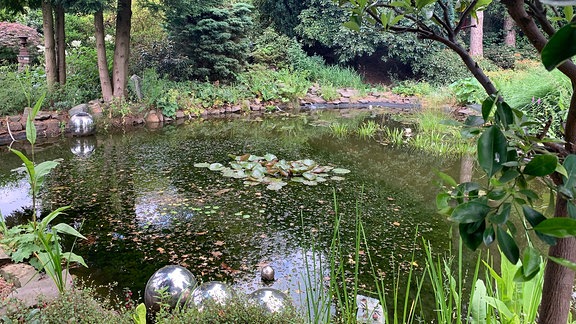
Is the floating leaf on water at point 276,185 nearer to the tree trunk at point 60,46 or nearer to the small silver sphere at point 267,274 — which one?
the small silver sphere at point 267,274

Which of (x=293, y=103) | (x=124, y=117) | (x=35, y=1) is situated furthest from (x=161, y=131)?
(x=293, y=103)

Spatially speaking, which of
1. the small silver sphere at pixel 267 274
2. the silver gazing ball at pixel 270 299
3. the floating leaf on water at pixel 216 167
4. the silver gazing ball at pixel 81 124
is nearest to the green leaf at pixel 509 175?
the silver gazing ball at pixel 270 299

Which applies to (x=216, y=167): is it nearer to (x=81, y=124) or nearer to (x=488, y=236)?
(x=81, y=124)

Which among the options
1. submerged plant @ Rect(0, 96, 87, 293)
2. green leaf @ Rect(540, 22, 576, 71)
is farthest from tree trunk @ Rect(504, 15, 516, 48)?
green leaf @ Rect(540, 22, 576, 71)

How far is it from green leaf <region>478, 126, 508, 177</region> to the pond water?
941 mm

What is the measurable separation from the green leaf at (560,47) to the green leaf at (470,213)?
222mm

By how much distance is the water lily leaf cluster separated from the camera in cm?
430

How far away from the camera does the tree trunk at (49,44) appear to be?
22.5 ft

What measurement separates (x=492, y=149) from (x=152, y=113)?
298 inches

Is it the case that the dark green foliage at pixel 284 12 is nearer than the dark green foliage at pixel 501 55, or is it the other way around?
the dark green foliage at pixel 501 55

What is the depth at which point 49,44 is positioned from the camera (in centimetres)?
715

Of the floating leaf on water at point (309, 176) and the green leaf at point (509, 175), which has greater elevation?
the green leaf at point (509, 175)

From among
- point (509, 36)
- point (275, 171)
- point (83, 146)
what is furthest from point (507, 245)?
point (509, 36)

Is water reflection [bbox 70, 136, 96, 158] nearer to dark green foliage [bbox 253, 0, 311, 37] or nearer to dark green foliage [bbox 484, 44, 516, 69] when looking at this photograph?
dark green foliage [bbox 253, 0, 311, 37]
